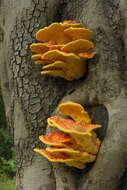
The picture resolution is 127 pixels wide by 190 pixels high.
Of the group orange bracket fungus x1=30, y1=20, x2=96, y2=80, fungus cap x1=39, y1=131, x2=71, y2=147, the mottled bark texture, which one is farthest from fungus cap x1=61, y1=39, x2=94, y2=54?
fungus cap x1=39, y1=131, x2=71, y2=147

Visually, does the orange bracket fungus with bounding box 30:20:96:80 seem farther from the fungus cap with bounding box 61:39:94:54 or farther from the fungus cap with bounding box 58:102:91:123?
the fungus cap with bounding box 58:102:91:123

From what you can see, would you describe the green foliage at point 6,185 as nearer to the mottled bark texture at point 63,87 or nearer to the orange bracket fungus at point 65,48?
the mottled bark texture at point 63,87

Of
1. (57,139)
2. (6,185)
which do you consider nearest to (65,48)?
(57,139)

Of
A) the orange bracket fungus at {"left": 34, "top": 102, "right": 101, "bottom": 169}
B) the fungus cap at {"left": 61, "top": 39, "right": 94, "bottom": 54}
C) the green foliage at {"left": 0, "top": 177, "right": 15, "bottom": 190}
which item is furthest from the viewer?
the green foliage at {"left": 0, "top": 177, "right": 15, "bottom": 190}

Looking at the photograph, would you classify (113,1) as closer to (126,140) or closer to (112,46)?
(112,46)

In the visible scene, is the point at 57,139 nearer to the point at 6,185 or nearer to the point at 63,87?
the point at 63,87

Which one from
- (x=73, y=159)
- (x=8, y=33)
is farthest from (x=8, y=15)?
(x=73, y=159)
